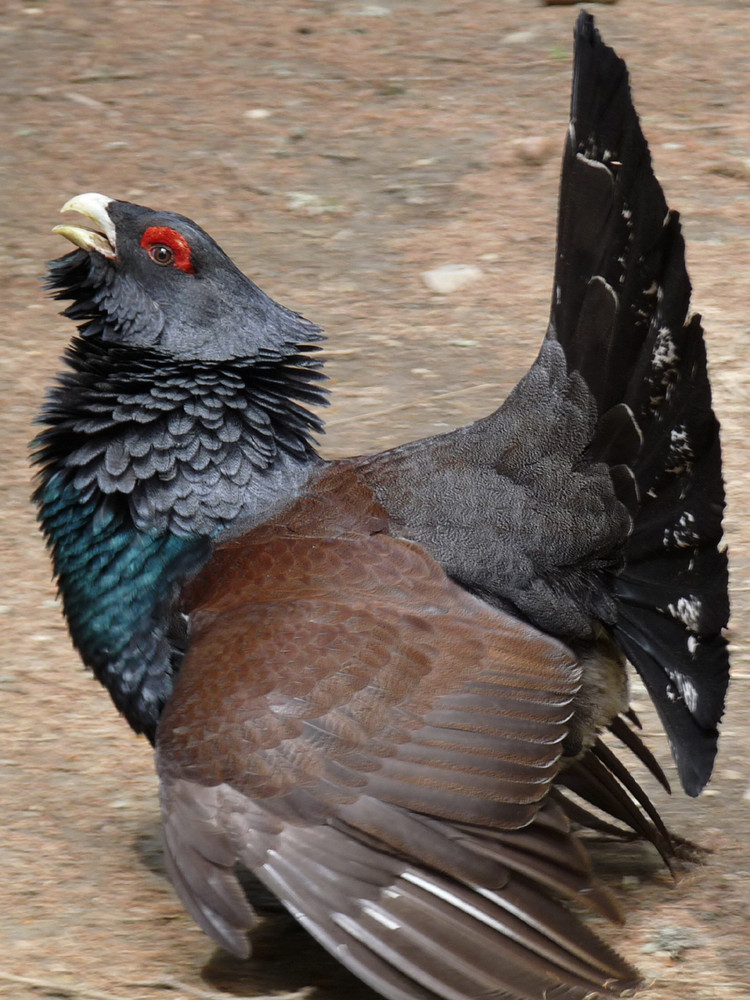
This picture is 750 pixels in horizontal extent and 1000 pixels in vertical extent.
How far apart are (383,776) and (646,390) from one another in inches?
47.4

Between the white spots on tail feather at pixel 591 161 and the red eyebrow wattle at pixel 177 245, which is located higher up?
the white spots on tail feather at pixel 591 161

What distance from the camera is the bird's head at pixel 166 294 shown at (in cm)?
409

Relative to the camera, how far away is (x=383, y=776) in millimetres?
3291

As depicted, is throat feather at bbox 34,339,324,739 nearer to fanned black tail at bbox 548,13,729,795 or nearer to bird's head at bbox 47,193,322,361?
bird's head at bbox 47,193,322,361

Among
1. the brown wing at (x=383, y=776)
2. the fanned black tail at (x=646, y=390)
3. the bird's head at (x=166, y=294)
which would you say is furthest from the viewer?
the bird's head at (x=166, y=294)

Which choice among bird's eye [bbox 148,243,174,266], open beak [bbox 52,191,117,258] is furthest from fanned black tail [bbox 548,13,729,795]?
open beak [bbox 52,191,117,258]

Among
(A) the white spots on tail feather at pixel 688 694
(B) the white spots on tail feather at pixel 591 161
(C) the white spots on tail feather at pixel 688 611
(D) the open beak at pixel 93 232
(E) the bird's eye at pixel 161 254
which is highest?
(B) the white spots on tail feather at pixel 591 161

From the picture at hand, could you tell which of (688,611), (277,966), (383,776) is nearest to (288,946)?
(277,966)

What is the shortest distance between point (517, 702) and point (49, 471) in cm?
146

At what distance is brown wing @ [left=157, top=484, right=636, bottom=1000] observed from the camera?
123 inches

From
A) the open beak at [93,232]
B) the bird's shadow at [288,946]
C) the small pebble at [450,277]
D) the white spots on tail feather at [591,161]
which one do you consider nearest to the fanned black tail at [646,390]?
the white spots on tail feather at [591,161]

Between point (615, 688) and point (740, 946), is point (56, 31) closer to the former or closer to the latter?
point (615, 688)

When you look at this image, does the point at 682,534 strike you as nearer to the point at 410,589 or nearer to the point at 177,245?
the point at 410,589

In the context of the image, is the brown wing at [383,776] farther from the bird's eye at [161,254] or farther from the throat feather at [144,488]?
the bird's eye at [161,254]
